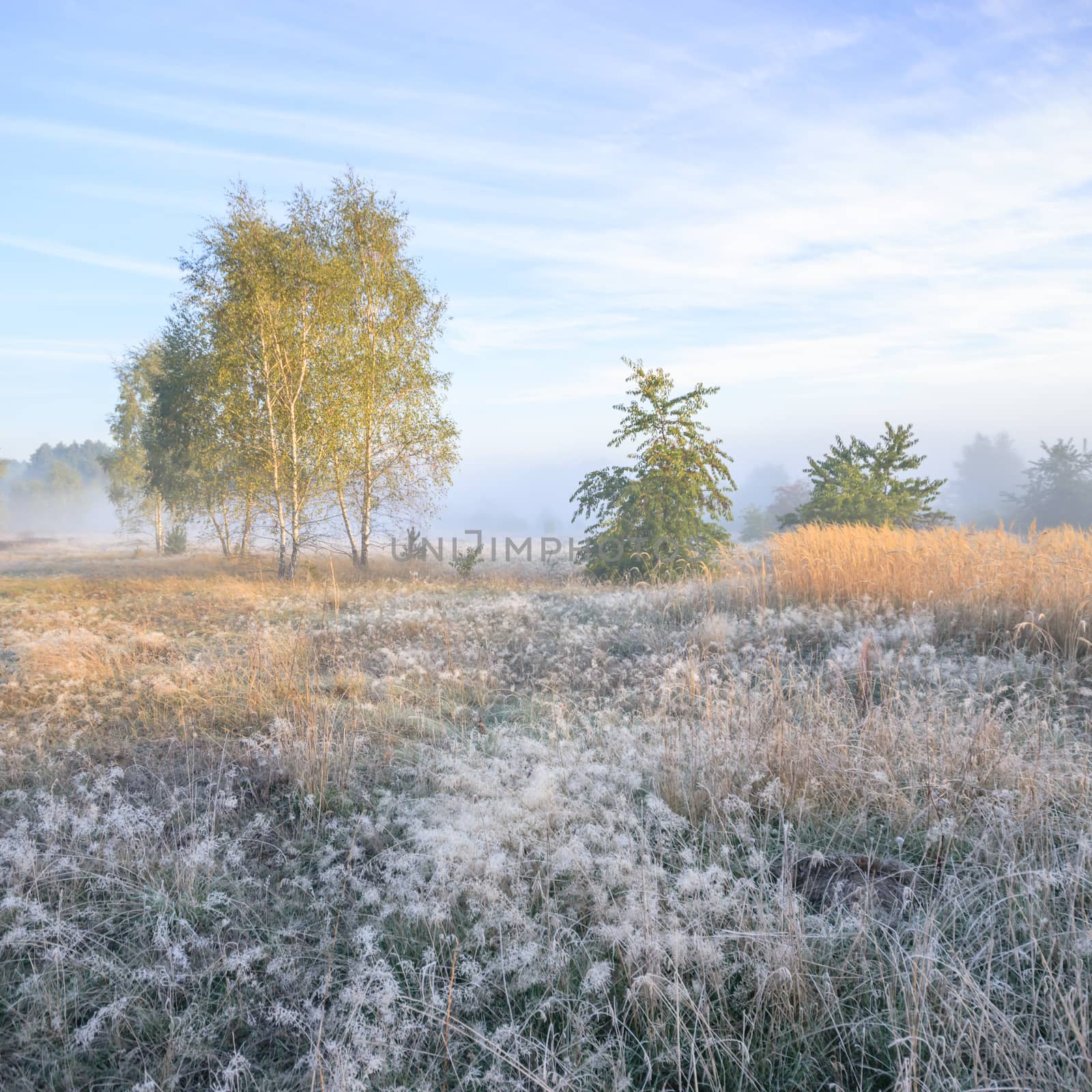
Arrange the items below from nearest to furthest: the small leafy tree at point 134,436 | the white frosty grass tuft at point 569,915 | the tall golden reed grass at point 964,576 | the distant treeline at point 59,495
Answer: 1. the white frosty grass tuft at point 569,915
2. the tall golden reed grass at point 964,576
3. the small leafy tree at point 134,436
4. the distant treeline at point 59,495

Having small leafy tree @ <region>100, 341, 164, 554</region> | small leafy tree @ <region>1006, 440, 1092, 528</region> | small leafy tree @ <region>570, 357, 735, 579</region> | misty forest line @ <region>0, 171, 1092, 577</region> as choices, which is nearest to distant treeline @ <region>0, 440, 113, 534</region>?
small leafy tree @ <region>100, 341, 164, 554</region>

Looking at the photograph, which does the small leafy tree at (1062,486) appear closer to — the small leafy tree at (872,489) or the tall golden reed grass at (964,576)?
the small leafy tree at (872,489)

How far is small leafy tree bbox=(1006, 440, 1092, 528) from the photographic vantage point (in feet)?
111

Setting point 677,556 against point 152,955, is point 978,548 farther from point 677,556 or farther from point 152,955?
point 152,955

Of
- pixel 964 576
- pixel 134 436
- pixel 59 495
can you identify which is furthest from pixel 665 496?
pixel 59 495

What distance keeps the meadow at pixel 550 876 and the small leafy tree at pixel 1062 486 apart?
35.9 metres

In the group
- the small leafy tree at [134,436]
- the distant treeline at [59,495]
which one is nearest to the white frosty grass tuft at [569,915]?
the small leafy tree at [134,436]

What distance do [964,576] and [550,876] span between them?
276 inches

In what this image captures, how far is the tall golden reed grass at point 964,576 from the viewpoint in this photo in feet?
20.0

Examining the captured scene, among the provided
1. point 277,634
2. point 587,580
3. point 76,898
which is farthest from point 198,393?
point 76,898

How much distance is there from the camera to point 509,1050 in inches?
77.5

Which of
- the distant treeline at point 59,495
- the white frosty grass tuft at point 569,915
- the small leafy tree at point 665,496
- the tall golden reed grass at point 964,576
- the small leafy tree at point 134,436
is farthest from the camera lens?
the distant treeline at point 59,495

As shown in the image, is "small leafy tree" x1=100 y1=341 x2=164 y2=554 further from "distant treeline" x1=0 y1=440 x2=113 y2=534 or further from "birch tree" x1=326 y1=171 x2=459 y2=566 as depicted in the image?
"distant treeline" x1=0 y1=440 x2=113 y2=534

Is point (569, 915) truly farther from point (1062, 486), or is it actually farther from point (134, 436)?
point (1062, 486)
